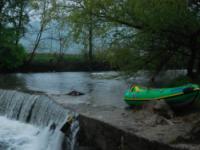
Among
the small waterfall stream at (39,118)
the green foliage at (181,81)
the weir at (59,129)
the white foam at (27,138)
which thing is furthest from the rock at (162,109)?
the green foliage at (181,81)

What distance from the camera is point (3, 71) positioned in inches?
848

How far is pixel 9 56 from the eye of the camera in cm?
2095

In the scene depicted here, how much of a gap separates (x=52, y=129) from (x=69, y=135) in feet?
2.57

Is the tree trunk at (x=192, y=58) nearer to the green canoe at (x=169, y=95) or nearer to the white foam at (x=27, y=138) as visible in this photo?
the green canoe at (x=169, y=95)

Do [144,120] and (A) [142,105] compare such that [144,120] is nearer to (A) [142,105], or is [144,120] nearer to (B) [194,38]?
(A) [142,105]

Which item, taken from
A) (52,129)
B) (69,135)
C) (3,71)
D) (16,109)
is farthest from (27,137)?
(3,71)

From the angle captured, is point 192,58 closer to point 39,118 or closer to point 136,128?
point 39,118

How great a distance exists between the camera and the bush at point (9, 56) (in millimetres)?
20844

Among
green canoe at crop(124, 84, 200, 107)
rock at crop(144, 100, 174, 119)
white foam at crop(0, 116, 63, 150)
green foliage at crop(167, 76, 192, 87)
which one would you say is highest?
green foliage at crop(167, 76, 192, 87)

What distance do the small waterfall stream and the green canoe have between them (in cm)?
132

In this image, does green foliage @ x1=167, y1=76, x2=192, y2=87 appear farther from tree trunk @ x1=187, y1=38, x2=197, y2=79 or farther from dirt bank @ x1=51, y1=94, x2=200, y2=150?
dirt bank @ x1=51, y1=94, x2=200, y2=150

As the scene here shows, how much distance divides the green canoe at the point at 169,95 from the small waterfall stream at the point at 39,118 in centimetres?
132

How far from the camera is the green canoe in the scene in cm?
811

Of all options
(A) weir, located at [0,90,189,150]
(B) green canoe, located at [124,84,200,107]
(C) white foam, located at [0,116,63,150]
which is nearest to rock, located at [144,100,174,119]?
(B) green canoe, located at [124,84,200,107]
